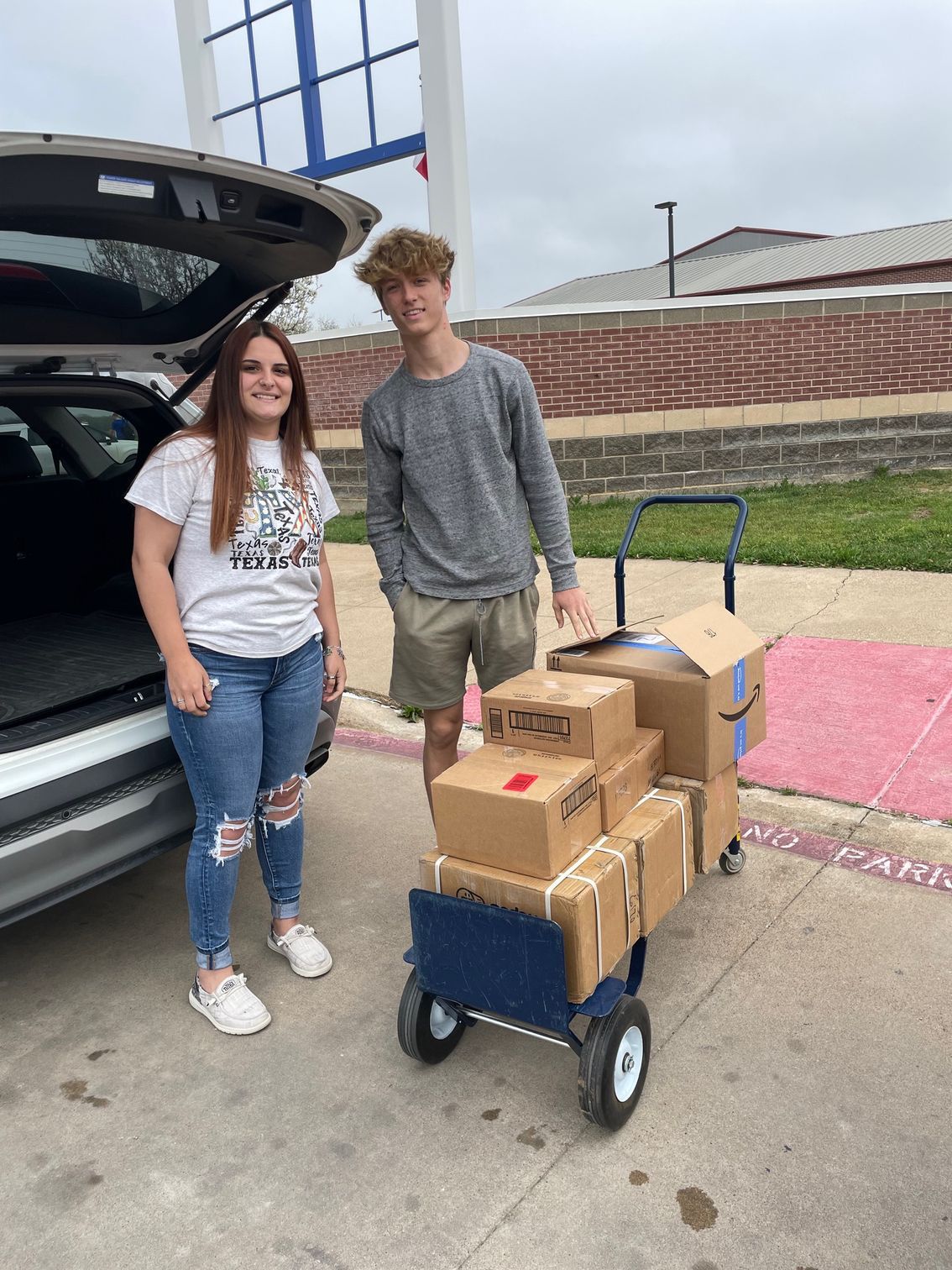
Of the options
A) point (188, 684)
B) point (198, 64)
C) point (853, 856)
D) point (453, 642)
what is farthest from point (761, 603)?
point (198, 64)

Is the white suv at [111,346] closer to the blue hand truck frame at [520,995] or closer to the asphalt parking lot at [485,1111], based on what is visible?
the asphalt parking lot at [485,1111]

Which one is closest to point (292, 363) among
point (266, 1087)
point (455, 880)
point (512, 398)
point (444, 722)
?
point (512, 398)

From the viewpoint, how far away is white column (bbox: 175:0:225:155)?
11.9 metres

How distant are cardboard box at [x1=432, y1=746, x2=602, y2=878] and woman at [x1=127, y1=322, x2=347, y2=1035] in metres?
0.58

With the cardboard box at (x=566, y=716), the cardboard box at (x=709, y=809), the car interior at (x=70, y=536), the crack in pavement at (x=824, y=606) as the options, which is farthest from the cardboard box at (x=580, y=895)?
the crack in pavement at (x=824, y=606)

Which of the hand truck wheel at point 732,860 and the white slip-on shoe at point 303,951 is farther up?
the hand truck wheel at point 732,860

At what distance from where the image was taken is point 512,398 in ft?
9.12

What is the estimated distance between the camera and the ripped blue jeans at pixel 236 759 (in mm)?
2469

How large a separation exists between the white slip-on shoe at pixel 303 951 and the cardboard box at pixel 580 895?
0.76 metres

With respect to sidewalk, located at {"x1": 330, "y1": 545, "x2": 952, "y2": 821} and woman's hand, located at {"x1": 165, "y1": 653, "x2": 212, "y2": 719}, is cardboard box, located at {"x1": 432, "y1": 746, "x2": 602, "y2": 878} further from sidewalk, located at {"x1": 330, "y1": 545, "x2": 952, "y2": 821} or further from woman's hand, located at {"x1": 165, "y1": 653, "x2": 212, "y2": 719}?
sidewalk, located at {"x1": 330, "y1": 545, "x2": 952, "y2": 821}

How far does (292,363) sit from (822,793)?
8.06 feet

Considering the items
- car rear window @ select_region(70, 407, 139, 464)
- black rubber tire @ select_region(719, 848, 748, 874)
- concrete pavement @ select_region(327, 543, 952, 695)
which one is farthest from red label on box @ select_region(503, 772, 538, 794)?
concrete pavement @ select_region(327, 543, 952, 695)

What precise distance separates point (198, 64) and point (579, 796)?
12.7 metres

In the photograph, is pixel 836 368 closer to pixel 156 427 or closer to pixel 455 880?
pixel 156 427
